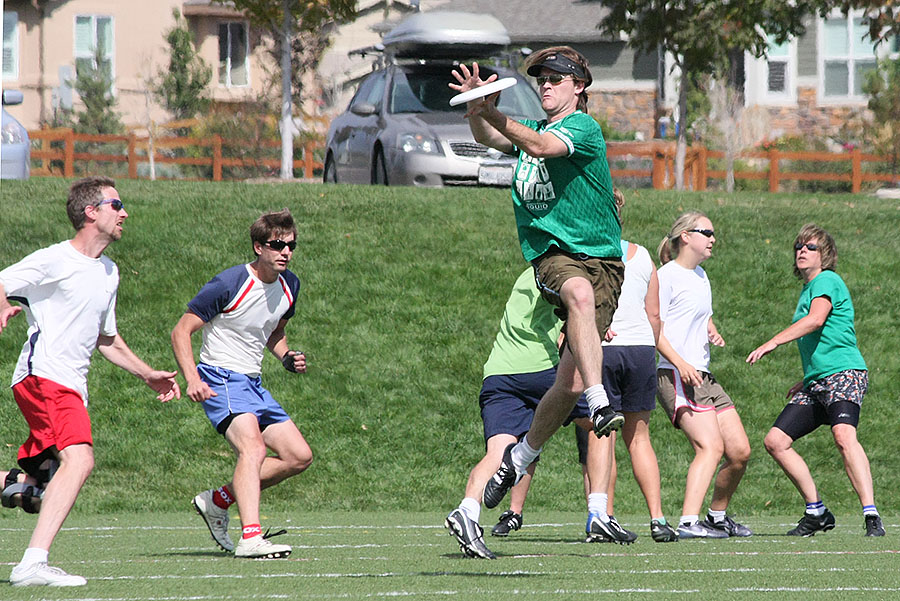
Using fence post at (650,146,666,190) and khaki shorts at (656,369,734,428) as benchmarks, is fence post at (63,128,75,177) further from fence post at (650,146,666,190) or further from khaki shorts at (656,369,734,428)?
khaki shorts at (656,369,734,428)

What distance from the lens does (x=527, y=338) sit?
27.0 ft

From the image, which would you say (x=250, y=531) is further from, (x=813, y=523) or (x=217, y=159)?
(x=217, y=159)

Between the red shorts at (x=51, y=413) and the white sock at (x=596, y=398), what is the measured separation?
2224 mm

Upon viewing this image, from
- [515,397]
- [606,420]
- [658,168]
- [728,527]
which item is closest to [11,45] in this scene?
[658,168]

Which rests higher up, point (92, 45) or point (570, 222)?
point (92, 45)

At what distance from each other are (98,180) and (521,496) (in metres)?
3.56

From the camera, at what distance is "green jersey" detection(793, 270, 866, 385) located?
9438 millimetres

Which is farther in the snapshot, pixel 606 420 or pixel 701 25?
pixel 701 25

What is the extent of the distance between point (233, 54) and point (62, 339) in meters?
44.7

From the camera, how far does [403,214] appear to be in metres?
17.6

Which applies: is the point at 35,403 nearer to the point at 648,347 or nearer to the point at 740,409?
the point at 648,347

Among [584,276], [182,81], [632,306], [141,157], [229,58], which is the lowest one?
[632,306]

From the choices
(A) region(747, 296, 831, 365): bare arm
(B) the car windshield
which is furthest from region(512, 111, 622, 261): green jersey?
(B) the car windshield

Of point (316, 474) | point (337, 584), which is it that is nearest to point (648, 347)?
point (337, 584)
